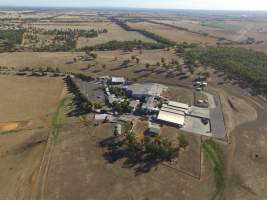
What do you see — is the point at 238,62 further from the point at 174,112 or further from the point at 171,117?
the point at 171,117

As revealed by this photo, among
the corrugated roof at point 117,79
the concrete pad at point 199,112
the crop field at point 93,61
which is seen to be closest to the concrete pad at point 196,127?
the concrete pad at point 199,112

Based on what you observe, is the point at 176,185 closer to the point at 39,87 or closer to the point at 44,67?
the point at 39,87

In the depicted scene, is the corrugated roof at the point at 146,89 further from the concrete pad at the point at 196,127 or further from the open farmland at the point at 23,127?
the open farmland at the point at 23,127

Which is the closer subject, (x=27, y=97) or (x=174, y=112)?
(x=174, y=112)

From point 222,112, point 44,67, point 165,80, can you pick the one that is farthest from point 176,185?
point 44,67

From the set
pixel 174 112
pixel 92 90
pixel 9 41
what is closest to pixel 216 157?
pixel 174 112

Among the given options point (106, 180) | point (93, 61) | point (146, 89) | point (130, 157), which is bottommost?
Answer: point (93, 61)
